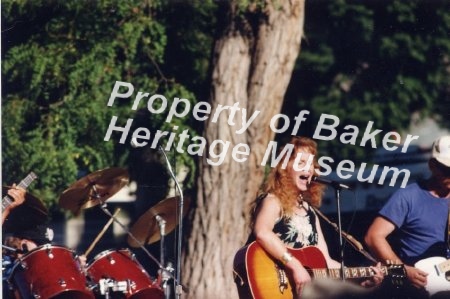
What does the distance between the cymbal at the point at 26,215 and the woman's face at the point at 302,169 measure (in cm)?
180

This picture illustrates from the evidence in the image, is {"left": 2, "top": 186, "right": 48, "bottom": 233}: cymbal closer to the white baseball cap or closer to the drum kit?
the drum kit

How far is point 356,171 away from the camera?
33.8 ft

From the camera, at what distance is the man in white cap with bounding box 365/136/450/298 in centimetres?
668

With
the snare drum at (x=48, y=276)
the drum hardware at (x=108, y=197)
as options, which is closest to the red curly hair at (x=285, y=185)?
the drum hardware at (x=108, y=197)

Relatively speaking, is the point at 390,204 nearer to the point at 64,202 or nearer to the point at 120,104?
the point at 64,202

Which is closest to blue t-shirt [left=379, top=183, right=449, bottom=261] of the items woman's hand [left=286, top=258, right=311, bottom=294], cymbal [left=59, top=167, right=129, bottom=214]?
woman's hand [left=286, top=258, right=311, bottom=294]

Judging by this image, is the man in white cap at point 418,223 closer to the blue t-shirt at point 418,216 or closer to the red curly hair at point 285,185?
the blue t-shirt at point 418,216

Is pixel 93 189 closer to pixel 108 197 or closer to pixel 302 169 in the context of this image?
pixel 108 197

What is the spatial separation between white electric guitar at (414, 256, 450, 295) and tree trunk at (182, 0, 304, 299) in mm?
2333

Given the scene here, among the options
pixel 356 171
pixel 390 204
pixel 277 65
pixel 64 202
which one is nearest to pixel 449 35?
pixel 356 171

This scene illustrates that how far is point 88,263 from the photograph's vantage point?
736 cm

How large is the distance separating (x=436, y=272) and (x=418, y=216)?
1.21 feet

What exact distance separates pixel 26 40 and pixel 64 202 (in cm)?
219

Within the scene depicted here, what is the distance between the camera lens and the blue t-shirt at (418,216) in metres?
6.68
